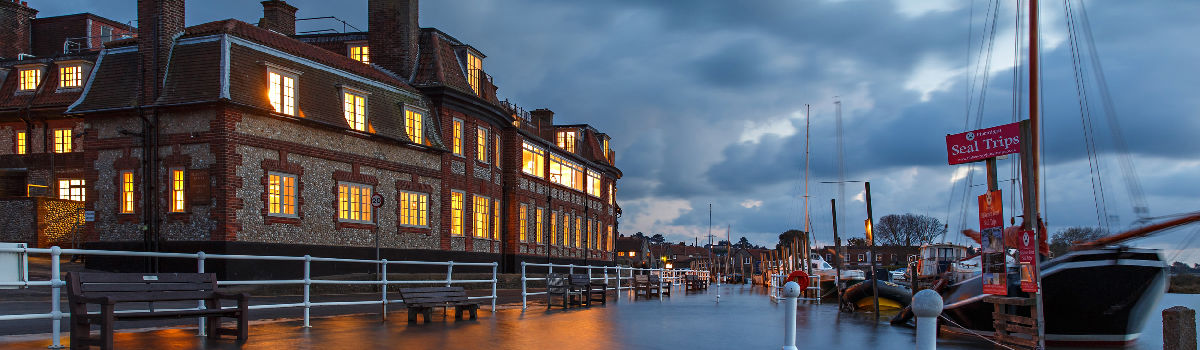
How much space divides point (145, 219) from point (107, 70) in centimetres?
513

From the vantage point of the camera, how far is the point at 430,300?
49.0 ft

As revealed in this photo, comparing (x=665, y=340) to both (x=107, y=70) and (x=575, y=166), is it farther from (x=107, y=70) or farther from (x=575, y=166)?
(x=575, y=166)

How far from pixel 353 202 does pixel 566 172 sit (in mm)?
21629

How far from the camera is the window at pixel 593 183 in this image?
5634 cm

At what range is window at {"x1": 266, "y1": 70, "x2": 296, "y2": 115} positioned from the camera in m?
27.3

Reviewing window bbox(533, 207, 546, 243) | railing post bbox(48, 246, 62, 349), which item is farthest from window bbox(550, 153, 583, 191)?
railing post bbox(48, 246, 62, 349)

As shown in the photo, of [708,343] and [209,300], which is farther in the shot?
[708,343]

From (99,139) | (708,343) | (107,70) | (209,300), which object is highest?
(107,70)

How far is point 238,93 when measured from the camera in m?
25.9

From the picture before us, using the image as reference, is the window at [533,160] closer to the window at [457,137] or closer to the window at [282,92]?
the window at [457,137]

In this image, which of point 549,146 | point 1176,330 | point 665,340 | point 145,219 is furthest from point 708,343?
point 549,146

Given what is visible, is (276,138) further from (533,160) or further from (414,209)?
(533,160)

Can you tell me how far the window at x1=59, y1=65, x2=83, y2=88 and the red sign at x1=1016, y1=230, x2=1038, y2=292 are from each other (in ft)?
108

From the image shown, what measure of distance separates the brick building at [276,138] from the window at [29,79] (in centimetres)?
14
